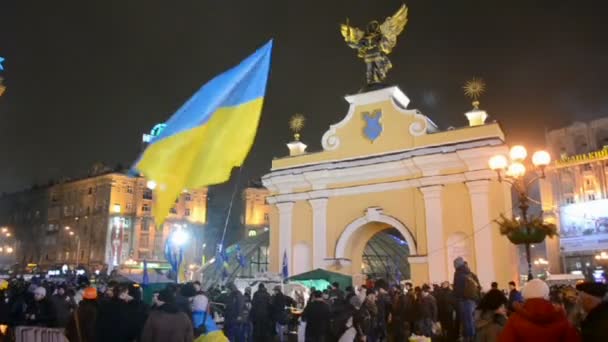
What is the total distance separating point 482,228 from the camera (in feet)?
74.1

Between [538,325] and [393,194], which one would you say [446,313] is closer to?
[538,325]

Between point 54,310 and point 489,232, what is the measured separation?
1733 centimetres

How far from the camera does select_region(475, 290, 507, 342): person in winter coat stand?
5.82 metres

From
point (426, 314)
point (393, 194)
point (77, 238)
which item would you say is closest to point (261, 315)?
point (426, 314)

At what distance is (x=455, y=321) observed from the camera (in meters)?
13.8

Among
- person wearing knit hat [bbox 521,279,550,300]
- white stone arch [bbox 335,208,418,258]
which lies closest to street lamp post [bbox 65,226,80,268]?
white stone arch [bbox 335,208,418,258]

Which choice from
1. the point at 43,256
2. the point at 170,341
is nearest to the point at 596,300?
the point at 170,341

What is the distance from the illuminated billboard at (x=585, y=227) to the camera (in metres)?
53.2

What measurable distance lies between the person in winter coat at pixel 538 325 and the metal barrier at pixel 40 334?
742 centimetres

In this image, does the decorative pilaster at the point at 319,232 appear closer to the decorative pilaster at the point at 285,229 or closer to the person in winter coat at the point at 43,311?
the decorative pilaster at the point at 285,229

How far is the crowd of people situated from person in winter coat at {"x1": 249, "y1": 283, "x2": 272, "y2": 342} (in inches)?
1.0

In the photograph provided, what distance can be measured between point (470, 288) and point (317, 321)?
11.0 ft

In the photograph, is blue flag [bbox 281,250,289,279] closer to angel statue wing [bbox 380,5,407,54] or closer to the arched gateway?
the arched gateway

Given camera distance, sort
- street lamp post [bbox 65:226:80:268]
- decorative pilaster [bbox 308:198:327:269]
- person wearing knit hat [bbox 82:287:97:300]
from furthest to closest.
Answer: street lamp post [bbox 65:226:80:268] → decorative pilaster [bbox 308:198:327:269] → person wearing knit hat [bbox 82:287:97:300]
